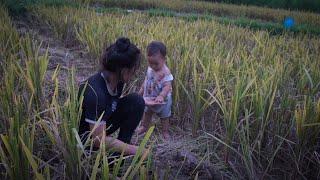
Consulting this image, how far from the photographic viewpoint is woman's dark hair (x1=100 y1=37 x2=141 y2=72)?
1.58 metres

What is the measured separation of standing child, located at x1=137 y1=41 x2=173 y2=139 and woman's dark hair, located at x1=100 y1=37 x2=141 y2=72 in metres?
0.47

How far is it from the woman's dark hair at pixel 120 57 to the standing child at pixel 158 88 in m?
0.47

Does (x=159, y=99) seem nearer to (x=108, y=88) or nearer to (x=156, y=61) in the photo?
(x=156, y=61)

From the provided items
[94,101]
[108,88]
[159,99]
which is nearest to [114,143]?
[94,101]

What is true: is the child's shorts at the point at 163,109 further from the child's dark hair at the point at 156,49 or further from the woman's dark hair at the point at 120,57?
the woman's dark hair at the point at 120,57

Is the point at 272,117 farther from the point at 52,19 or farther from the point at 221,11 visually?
the point at 221,11

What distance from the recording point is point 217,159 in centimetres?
192

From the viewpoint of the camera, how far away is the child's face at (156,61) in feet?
6.95

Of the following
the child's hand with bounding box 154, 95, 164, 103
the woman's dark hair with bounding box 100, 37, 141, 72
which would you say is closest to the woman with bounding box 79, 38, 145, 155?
the woman's dark hair with bounding box 100, 37, 141, 72

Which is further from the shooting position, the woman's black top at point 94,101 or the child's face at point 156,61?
the child's face at point 156,61

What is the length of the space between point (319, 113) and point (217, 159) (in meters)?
0.59

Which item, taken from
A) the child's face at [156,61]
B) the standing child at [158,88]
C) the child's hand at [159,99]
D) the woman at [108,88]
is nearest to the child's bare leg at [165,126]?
the standing child at [158,88]

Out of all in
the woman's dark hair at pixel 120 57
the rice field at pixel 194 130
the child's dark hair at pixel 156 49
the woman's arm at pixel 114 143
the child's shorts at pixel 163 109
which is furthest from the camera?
the child's shorts at pixel 163 109

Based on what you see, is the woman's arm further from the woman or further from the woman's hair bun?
the woman's hair bun
